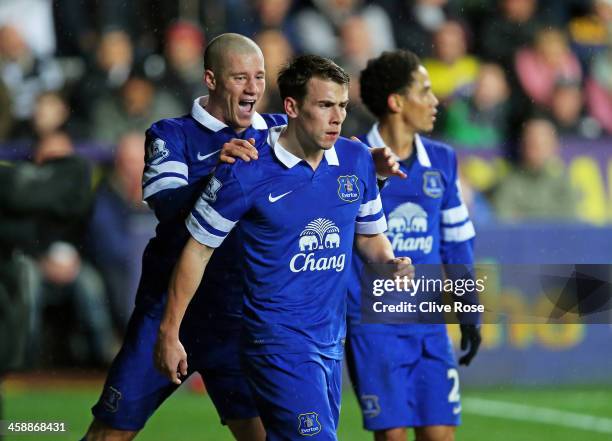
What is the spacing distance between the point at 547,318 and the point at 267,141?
5895 millimetres

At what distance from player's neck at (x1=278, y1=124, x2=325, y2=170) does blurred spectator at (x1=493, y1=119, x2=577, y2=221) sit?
6.74 m

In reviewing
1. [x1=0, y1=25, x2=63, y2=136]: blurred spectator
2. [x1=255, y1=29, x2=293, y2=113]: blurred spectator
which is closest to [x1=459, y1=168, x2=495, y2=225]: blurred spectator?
[x1=255, y1=29, x2=293, y2=113]: blurred spectator

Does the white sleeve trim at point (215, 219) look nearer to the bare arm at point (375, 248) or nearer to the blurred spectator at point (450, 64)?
the bare arm at point (375, 248)

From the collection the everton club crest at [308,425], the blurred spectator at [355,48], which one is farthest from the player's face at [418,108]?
the blurred spectator at [355,48]

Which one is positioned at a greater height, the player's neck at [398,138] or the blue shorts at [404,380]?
the player's neck at [398,138]

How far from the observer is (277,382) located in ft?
19.0

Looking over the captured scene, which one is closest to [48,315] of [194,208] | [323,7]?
[323,7]

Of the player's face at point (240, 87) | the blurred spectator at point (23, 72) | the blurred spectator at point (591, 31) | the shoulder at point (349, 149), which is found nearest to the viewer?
the shoulder at point (349, 149)

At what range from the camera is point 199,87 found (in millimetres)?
12422

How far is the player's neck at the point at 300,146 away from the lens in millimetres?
5875

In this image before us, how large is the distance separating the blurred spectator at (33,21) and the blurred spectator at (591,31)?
5.57m

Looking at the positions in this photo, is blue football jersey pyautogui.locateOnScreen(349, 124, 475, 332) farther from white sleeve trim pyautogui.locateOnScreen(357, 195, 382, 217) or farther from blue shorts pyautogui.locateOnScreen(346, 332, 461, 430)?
white sleeve trim pyautogui.locateOnScreen(357, 195, 382, 217)

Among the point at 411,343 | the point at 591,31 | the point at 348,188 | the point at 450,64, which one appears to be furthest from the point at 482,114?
the point at 348,188

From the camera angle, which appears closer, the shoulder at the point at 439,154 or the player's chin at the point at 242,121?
the player's chin at the point at 242,121
